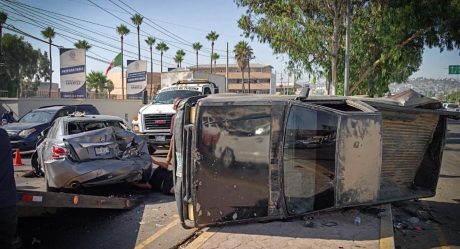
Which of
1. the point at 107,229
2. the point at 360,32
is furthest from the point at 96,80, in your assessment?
the point at 107,229

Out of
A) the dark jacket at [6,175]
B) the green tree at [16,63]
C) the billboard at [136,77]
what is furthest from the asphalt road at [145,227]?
the green tree at [16,63]

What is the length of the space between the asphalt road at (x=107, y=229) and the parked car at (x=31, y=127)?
294 inches

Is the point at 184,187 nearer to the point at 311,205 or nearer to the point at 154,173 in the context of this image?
the point at 311,205

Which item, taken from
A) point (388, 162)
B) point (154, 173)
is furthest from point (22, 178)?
point (388, 162)

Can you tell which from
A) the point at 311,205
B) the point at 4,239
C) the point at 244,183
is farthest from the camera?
the point at 311,205

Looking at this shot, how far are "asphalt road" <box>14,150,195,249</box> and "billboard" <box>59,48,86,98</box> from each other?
70.9ft

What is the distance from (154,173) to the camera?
818 centimetres

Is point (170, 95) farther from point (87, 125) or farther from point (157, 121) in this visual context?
point (87, 125)

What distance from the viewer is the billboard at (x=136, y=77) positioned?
33062 millimetres

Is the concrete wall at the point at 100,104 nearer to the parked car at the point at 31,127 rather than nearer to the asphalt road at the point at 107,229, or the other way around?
the parked car at the point at 31,127

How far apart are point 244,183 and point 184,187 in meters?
0.69

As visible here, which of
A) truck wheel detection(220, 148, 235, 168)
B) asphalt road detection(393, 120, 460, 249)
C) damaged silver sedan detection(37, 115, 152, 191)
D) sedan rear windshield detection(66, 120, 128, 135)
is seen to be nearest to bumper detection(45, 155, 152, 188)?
damaged silver sedan detection(37, 115, 152, 191)

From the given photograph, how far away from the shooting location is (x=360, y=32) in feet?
70.0

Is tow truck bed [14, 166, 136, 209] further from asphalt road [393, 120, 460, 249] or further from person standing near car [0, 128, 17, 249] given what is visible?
asphalt road [393, 120, 460, 249]
